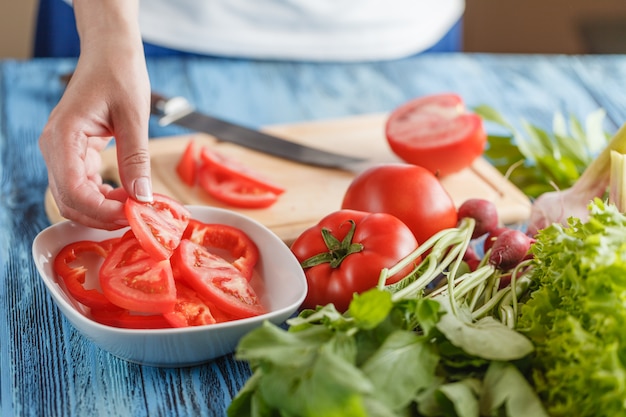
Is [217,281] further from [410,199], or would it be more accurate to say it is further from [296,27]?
[296,27]

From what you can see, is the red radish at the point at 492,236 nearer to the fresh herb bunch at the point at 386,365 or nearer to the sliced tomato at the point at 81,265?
the fresh herb bunch at the point at 386,365

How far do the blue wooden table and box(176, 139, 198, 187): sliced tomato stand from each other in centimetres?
27

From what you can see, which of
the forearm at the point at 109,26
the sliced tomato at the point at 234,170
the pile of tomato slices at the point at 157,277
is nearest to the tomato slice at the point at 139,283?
the pile of tomato slices at the point at 157,277

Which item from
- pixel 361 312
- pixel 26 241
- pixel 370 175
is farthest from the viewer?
pixel 26 241

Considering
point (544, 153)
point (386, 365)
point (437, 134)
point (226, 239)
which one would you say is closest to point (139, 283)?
point (226, 239)

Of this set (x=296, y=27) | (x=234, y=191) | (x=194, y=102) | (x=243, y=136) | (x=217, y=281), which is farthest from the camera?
(x=296, y=27)

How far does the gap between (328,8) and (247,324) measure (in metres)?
1.32

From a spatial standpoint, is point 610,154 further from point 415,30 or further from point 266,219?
point 415,30

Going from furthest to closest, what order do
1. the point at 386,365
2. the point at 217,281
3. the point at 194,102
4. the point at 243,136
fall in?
the point at 194,102 → the point at 243,136 → the point at 217,281 → the point at 386,365

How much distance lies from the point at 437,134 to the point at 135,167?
2.42 ft

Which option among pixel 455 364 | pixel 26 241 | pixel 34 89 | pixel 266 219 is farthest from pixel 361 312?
pixel 34 89

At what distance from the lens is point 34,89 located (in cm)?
204

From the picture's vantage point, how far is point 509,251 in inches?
48.6

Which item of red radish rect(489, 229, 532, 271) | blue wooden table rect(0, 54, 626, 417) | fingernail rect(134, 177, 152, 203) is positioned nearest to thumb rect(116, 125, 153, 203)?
fingernail rect(134, 177, 152, 203)
